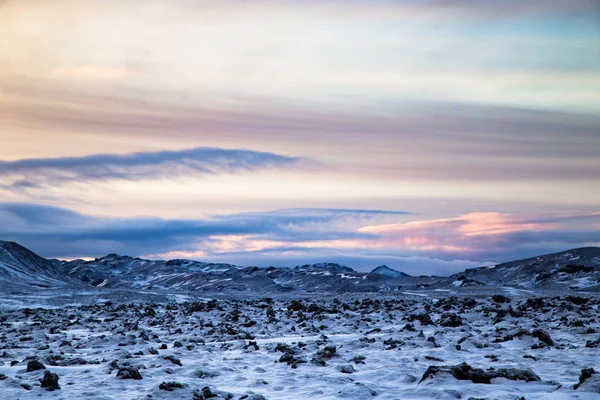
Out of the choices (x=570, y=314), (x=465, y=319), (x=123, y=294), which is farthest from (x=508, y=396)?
(x=123, y=294)

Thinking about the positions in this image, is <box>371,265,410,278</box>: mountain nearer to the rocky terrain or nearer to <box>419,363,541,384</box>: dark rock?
the rocky terrain

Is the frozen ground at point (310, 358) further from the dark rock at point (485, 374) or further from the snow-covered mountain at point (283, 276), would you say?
the snow-covered mountain at point (283, 276)

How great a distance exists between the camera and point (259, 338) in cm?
2527

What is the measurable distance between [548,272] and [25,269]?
80.1m

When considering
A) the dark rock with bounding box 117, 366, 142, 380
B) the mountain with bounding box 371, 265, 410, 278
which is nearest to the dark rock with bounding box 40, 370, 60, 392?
the dark rock with bounding box 117, 366, 142, 380

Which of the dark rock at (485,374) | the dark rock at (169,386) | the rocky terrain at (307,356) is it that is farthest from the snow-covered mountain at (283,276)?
the dark rock at (169,386)

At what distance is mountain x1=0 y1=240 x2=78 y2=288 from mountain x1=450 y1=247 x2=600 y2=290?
198ft

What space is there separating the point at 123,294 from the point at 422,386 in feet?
163

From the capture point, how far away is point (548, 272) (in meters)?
95.8

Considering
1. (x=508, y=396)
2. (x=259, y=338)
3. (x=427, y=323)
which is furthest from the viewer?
(x=427, y=323)

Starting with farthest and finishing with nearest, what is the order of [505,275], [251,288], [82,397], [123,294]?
[251,288], [505,275], [123,294], [82,397]

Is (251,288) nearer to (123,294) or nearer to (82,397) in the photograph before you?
(123,294)

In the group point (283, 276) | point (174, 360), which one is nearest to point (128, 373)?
point (174, 360)

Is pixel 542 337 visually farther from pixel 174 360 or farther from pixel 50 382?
pixel 50 382
